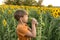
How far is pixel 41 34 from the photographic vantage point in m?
6.01

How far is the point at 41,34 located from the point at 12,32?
81 centimetres

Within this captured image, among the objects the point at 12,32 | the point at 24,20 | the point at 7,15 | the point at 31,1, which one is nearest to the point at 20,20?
the point at 24,20

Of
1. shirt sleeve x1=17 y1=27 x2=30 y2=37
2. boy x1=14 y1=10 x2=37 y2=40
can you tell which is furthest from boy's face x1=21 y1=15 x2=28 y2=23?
shirt sleeve x1=17 y1=27 x2=30 y2=37

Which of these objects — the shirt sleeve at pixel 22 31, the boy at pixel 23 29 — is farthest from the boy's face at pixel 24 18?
the shirt sleeve at pixel 22 31

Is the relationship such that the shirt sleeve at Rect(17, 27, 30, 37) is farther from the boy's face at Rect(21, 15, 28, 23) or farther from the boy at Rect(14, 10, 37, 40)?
the boy's face at Rect(21, 15, 28, 23)

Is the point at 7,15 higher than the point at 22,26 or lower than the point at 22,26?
lower

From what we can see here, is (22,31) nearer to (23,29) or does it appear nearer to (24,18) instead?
(23,29)

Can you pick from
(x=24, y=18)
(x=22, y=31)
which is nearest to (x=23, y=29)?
(x=22, y=31)

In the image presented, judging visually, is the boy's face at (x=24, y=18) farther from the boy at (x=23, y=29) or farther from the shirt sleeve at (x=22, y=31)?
the shirt sleeve at (x=22, y=31)

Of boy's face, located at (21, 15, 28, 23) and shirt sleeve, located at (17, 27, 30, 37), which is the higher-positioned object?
boy's face, located at (21, 15, 28, 23)

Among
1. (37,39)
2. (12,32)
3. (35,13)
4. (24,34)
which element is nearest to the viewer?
(24,34)

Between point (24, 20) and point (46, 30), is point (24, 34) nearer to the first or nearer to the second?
point (24, 20)

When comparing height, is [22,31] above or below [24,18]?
below

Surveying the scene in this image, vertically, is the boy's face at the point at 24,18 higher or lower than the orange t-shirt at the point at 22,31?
higher
